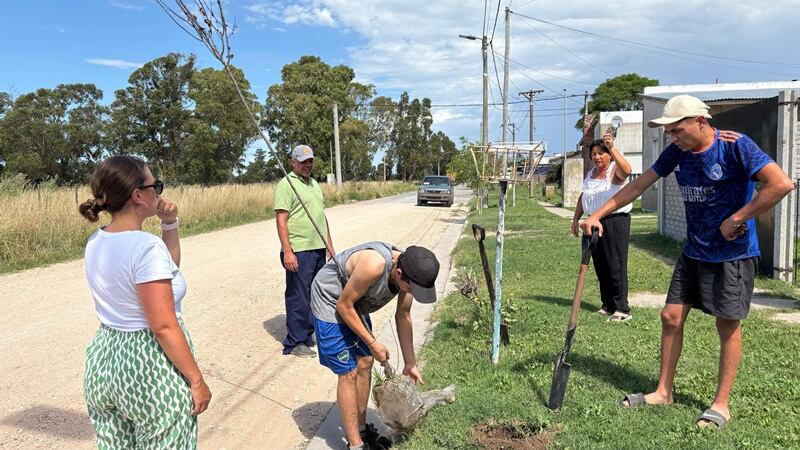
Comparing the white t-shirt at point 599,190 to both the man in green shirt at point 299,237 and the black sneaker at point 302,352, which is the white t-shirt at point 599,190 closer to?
the man in green shirt at point 299,237

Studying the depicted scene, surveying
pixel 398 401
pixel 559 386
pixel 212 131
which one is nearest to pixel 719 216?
pixel 559 386

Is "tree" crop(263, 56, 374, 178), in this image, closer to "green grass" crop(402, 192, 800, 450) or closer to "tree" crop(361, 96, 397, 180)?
"tree" crop(361, 96, 397, 180)

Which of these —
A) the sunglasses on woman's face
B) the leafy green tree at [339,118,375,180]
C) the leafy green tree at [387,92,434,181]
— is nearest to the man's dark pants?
the sunglasses on woman's face

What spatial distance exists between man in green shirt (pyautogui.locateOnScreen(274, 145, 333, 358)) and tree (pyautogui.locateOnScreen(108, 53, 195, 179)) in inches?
1310

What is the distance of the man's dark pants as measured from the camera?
514 cm

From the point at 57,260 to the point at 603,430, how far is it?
36.9ft

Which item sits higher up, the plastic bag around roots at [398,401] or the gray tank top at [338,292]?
the gray tank top at [338,292]

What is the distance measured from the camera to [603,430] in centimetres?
325

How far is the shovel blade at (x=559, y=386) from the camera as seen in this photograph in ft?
11.7

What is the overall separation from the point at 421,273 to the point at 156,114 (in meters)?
36.7

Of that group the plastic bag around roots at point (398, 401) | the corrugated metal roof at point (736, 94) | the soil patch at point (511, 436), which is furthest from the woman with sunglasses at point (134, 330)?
the corrugated metal roof at point (736, 94)

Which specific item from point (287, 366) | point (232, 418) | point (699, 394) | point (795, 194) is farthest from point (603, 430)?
point (795, 194)

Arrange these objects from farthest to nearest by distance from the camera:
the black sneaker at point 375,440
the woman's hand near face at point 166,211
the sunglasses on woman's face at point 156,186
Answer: the black sneaker at point 375,440, the woman's hand near face at point 166,211, the sunglasses on woman's face at point 156,186

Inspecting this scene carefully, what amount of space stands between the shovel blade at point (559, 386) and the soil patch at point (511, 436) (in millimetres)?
297
